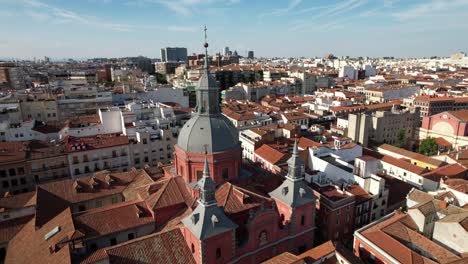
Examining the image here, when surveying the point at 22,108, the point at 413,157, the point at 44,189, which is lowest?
the point at 413,157

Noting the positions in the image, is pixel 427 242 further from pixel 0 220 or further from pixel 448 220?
pixel 0 220

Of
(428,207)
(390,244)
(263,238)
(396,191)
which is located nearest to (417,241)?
(390,244)

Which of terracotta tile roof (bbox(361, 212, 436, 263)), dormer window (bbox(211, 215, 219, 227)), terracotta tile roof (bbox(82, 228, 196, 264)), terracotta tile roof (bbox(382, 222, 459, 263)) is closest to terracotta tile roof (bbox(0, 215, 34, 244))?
terracotta tile roof (bbox(82, 228, 196, 264))

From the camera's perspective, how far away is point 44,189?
137 ft

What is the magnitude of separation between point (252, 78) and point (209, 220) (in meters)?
152

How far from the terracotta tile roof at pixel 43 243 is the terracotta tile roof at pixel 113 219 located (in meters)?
1.47

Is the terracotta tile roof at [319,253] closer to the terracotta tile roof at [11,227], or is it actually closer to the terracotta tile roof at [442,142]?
the terracotta tile roof at [11,227]

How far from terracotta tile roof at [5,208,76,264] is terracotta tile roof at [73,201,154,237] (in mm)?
1465

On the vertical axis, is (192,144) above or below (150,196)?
above

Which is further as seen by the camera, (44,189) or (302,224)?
(44,189)

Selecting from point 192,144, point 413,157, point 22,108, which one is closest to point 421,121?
point 413,157

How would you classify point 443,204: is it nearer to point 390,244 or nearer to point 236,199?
point 390,244

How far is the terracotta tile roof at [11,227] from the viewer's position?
36.5 meters

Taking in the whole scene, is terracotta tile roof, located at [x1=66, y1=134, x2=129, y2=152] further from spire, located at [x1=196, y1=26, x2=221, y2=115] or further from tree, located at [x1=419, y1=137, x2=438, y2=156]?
tree, located at [x1=419, y1=137, x2=438, y2=156]
